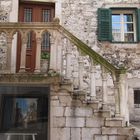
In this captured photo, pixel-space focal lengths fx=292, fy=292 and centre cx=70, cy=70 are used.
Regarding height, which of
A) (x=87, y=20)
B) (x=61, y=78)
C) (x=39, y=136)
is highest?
(x=87, y=20)

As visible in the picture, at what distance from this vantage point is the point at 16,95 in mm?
6367

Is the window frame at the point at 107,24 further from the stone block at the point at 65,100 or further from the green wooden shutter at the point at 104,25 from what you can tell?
the stone block at the point at 65,100

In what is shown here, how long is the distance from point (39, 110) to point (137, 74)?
3365mm

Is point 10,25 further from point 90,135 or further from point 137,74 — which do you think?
point 137,74

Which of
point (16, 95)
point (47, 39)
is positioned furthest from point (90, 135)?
point (47, 39)

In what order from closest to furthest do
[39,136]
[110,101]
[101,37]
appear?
[39,136] → [110,101] → [101,37]

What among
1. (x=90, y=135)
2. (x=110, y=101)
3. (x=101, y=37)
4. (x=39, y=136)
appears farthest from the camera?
(x=101, y=37)

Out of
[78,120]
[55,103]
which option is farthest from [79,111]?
[55,103]

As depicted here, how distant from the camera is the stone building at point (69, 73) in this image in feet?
17.9

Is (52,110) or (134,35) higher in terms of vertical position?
(134,35)

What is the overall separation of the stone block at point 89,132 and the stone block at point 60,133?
30cm

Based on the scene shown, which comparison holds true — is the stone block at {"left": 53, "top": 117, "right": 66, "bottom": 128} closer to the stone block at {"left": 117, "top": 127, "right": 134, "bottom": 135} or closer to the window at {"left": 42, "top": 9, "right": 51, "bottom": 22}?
the stone block at {"left": 117, "top": 127, "right": 134, "bottom": 135}

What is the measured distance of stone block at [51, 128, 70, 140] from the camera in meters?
5.43

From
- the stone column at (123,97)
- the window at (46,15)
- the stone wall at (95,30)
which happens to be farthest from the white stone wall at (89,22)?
the stone column at (123,97)
